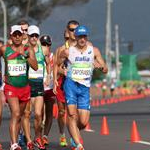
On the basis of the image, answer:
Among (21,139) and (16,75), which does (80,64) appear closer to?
(16,75)

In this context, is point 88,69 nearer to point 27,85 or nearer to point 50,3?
point 27,85

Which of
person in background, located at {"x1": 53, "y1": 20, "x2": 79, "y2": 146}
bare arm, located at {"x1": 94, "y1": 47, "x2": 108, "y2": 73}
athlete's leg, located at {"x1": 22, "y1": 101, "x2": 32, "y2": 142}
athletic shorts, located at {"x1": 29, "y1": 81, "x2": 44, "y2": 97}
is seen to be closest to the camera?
bare arm, located at {"x1": 94, "y1": 47, "x2": 108, "y2": 73}

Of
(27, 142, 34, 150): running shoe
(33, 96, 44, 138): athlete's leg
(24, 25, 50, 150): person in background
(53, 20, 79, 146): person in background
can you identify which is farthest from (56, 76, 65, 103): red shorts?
(27, 142, 34, 150): running shoe

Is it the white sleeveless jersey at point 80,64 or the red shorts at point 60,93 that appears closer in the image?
the white sleeveless jersey at point 80,64

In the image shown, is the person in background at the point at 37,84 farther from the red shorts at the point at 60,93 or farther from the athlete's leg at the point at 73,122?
the athlete's leg at the point at 73,122

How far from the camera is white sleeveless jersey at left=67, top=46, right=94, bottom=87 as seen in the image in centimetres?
1296

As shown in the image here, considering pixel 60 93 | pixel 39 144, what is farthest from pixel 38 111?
pixel 60 93

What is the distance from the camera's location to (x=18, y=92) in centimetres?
1279

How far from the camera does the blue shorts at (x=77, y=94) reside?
12.9m

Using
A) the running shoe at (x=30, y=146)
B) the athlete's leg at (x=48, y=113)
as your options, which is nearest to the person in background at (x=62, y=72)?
the athlete's leg at (x=48, y=113)

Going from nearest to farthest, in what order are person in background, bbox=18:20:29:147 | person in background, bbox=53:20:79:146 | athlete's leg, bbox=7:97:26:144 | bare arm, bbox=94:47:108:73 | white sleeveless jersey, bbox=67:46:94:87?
1. athlete's leg, bbox=7:97:26:144
2. white sleeveless jersey, bbox=67:46:94:87
3. bare arm, bbox=94:47:108:73
4. person in background, bbox=53:20:79:146
5. person in background, bbox=18:20:29:147

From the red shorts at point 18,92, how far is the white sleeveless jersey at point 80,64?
0.74m

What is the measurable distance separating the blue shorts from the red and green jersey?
0.69m

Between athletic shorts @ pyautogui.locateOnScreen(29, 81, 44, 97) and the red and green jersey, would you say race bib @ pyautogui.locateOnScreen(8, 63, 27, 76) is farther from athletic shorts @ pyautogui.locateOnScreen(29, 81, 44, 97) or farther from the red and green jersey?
athletic shorts @ pyautogui.locateOnScreen(29, 81, 44, 97)
